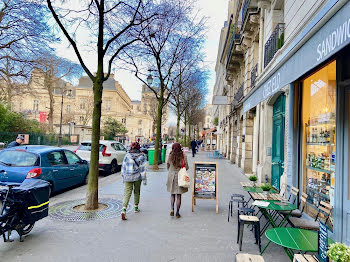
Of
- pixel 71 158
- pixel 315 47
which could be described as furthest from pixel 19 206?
pixel 71 158

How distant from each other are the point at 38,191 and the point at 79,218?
1577 millimetres

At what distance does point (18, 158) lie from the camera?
740cm

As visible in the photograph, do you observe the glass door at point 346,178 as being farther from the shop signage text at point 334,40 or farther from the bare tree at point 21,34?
the bare tree at point 21,34

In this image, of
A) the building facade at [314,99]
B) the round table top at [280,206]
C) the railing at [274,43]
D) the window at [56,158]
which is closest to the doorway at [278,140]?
the building facade at [314,99]

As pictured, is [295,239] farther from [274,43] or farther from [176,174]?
[274,43]

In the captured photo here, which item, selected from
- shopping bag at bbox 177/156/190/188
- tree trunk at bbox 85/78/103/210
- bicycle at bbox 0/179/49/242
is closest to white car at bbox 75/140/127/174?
tree trunk at bbox 85/78/103/210

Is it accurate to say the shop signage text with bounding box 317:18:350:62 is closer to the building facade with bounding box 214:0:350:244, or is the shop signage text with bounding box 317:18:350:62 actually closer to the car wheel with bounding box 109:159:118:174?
the building facade with bounding box 214:0:350:244

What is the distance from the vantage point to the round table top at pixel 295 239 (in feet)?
9.86

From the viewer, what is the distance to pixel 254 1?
12531mm

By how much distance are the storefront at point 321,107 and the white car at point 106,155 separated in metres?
8.20

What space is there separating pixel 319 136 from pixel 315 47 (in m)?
2.77

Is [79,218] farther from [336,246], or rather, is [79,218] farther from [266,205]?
[336,246]

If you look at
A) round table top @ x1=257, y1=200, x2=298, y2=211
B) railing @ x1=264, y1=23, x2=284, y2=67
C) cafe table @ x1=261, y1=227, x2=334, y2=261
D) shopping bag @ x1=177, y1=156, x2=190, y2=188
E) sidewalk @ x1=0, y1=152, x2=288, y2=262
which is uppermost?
railing @ x1=264, y1=23, x2=284, y2=67

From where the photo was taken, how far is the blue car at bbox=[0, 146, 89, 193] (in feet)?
23.0
